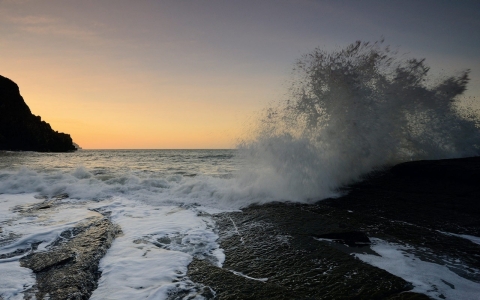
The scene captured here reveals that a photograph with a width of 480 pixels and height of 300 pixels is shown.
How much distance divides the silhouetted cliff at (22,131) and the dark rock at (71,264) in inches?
2466

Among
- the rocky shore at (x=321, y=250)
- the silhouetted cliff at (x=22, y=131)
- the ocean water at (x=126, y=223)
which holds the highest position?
the silhouetted cliff at (x=22, y=131)

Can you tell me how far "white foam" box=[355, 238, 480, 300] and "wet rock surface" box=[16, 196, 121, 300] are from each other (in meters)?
3.60

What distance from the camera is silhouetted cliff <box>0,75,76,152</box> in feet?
170

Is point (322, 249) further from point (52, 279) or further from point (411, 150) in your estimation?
point (411, 150)

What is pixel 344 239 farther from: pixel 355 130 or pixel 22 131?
pixel 22 131

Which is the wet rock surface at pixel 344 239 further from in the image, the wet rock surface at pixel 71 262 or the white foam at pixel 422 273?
the wet rock surface at pixel 71 262

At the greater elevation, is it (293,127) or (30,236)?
(293,127)

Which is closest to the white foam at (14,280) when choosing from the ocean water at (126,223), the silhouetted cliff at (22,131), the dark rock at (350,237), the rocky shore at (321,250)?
the ocean water at (126,223)

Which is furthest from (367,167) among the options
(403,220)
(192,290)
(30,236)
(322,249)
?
(30,236)

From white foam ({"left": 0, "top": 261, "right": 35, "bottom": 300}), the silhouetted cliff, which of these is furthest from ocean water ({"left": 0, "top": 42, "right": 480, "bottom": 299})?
the silhouetted cliff

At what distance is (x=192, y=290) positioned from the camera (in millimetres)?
2744

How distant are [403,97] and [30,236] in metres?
12.9

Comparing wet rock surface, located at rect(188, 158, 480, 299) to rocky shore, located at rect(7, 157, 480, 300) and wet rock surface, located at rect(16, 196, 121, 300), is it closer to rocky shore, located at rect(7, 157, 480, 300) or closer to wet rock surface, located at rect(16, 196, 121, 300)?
rocky shore, located at rect(7, 157, 480, 300)

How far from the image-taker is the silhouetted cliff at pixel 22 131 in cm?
5181
